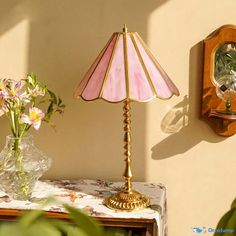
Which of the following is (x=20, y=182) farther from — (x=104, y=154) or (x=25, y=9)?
(x=25, y=9)

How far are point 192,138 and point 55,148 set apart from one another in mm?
704

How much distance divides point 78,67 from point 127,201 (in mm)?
710

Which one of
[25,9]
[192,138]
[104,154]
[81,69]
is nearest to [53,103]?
[81,69]

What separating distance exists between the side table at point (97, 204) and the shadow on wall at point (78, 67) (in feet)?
0.38

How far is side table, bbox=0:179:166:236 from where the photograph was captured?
56.2 inches

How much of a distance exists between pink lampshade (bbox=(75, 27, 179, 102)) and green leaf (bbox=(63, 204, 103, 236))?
3.31 ft

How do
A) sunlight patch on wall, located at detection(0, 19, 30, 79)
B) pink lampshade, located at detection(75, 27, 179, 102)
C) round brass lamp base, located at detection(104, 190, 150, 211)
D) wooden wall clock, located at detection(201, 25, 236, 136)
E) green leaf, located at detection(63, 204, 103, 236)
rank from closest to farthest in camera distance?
1. green leaf, located at detection(63, 204, 103, 236)
2. pink lampshade, located at detection(75, 27, 179, 102)
3. round brass lamp base, located at detection(104, 190, 150, 211)
4. wooden wall clock, located at detection(201, 25, 236, 136)
5. sunlight patch on wall, located at detection(0, 19, 30, 79)

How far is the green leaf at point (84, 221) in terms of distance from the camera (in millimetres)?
313

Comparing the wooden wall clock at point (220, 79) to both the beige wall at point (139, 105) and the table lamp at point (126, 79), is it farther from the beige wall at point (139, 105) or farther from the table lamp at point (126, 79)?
the table lamp at point (126, 79)

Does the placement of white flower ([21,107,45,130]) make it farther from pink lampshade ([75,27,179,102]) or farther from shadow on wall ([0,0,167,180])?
shadow on wall ([0,0,167,180])

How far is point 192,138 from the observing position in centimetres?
182

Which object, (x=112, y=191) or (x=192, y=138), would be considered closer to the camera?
(x=112, y=191)

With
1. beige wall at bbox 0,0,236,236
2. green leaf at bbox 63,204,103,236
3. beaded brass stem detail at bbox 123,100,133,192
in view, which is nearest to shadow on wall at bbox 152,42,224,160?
beige wall at bbox 0,0,236,236
